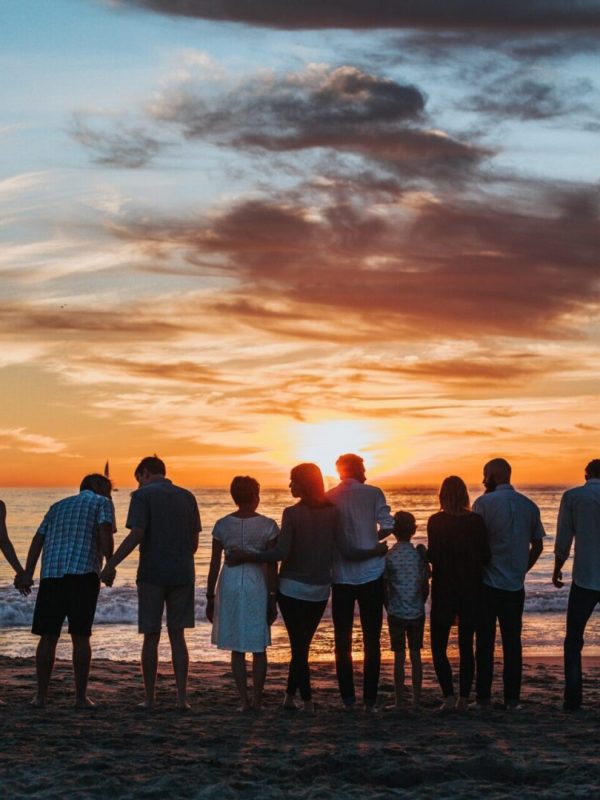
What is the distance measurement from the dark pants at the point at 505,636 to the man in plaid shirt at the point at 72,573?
9.59 feet

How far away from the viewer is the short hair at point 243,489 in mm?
8383

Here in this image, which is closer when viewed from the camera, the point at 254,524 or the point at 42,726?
the point at 42,726

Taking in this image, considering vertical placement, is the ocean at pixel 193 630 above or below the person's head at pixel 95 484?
below

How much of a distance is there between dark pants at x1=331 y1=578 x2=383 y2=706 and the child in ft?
0.49

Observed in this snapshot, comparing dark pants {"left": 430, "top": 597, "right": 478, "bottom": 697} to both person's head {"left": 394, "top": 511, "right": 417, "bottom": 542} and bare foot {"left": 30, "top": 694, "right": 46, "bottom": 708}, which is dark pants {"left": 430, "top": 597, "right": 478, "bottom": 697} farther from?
bare foot {"left": 30, "top": 694, "right": 46, "bottom": 708}

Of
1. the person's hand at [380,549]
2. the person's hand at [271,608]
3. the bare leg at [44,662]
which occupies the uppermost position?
the person's hand at [380,549]

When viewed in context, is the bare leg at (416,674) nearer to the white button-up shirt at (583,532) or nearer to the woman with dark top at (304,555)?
the woman with dark top at (304,555)

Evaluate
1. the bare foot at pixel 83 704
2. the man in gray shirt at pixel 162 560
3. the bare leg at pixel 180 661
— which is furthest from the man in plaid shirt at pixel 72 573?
the bare leg at pixel 180 661

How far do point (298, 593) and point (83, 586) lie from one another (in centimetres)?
162

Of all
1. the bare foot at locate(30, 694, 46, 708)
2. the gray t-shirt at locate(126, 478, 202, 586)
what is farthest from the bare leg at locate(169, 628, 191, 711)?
the bare foot at locate(30, 694, 46, 708)

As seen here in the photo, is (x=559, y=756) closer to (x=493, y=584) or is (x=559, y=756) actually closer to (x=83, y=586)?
(x=493, y=584)

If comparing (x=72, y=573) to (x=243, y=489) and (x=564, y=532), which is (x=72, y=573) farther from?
(x=564, y=532)

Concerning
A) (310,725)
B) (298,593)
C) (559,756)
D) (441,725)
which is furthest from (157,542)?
(559,756)

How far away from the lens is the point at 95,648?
14953mm
